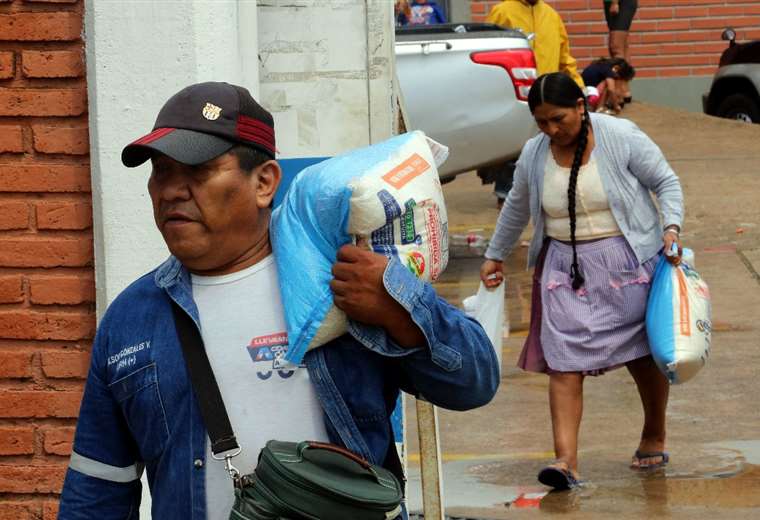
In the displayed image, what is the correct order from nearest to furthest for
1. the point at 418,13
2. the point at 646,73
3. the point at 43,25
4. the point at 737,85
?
1. the point at 43,25
2. the point at 418,13
3. the point at 737,85
4. the point at 646,73

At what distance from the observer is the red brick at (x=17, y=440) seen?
16.8 ft

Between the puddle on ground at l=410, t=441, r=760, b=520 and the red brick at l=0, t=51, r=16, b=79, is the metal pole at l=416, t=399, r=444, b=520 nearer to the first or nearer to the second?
the puddle on ground at l=410, t=441, r=760, b=520

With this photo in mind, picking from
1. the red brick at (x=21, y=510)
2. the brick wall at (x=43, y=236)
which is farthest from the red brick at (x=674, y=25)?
the red brick at (x=21, y=510)

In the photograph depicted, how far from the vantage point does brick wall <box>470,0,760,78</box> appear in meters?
19.1

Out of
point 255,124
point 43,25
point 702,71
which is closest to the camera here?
point 255,124

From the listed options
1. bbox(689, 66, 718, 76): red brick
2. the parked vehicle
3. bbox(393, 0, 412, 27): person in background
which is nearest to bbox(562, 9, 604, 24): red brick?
bbox(689, 66, 718, 76): red brick

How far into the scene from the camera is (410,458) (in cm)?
727

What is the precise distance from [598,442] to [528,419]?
496 mm

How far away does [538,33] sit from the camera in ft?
43.5

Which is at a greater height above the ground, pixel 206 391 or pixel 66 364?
pixel 206 391

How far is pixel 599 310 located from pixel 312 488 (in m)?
4.32

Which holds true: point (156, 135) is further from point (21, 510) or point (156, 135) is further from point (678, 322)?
point (678, 322)

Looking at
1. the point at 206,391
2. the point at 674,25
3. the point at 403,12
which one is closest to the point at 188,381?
the point at 206,391

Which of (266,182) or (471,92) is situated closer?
(266,182)
